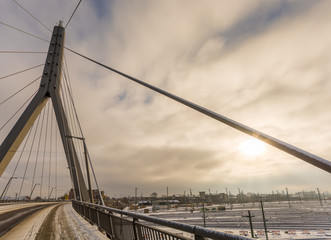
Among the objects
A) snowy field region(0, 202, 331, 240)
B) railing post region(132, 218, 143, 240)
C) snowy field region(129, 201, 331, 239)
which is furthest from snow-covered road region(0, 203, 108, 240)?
snowy field region(129, 201, 331, 239)

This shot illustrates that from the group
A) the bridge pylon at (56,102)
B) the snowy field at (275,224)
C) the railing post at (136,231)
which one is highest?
the bridge pylon at (56,102)

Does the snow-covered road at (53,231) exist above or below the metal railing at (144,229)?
below

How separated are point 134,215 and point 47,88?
13716 mm

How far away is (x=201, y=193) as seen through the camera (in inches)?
6348

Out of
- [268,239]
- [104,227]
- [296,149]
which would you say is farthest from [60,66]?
[268,239]

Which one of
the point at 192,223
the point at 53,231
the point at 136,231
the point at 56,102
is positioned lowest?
the point at 192,223

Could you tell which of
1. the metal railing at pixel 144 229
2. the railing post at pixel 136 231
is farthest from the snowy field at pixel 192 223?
the railing post at pixel 136 231

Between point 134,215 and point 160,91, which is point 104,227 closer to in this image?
point 134,215

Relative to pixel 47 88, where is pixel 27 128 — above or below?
below

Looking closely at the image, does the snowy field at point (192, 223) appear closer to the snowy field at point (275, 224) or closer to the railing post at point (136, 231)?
the snowy field at point (275, 224)

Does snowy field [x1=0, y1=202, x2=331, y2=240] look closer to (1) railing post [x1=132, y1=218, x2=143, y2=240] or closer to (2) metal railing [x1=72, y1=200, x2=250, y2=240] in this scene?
(2) metal railing [x1=72, y1=200, x2=250, y2=240]

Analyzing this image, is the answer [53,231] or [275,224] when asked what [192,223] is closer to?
[275,224]

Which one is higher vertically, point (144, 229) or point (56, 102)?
point (56, 102)

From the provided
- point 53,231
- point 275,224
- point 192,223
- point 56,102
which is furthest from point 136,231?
point 275,224
